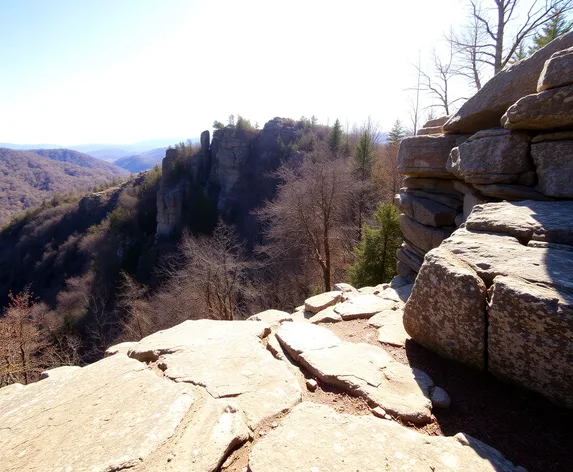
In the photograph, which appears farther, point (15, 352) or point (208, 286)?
point (208, 286)

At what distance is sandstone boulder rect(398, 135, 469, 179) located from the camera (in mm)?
5953

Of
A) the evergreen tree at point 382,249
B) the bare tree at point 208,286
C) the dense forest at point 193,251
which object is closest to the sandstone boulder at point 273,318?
the evergreen tree at point 382,249

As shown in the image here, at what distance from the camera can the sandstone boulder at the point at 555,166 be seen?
350 cm

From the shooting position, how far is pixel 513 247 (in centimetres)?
278

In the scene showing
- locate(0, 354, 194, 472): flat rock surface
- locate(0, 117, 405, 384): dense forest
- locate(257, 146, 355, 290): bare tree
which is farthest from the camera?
locate(257, 146, 355, 290): bare tree

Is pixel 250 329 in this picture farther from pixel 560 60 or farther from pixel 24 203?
pixel 24 203

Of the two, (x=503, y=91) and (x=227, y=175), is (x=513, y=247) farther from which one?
(x=227, y=175)

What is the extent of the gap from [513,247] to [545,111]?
1989 mm

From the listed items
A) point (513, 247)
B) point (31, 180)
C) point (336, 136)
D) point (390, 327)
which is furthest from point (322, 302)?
point (31, 180)

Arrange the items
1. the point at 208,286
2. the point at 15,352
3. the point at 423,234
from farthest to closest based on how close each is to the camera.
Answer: the point at 208,286, the point at 15,352, the point at 423,234

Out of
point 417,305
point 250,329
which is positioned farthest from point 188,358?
point 417,305

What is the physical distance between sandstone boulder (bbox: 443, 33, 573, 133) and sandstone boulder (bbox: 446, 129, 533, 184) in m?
0.57

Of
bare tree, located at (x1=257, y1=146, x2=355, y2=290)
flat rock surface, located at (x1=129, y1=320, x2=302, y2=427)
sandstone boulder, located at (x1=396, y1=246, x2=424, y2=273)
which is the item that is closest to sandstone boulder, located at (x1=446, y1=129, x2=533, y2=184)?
sandstone boulder, located at (x1=396, y1=246, x2=424, y2=273)

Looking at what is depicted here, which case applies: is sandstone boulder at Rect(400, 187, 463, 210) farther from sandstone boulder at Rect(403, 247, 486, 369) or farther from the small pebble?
the small pebble
